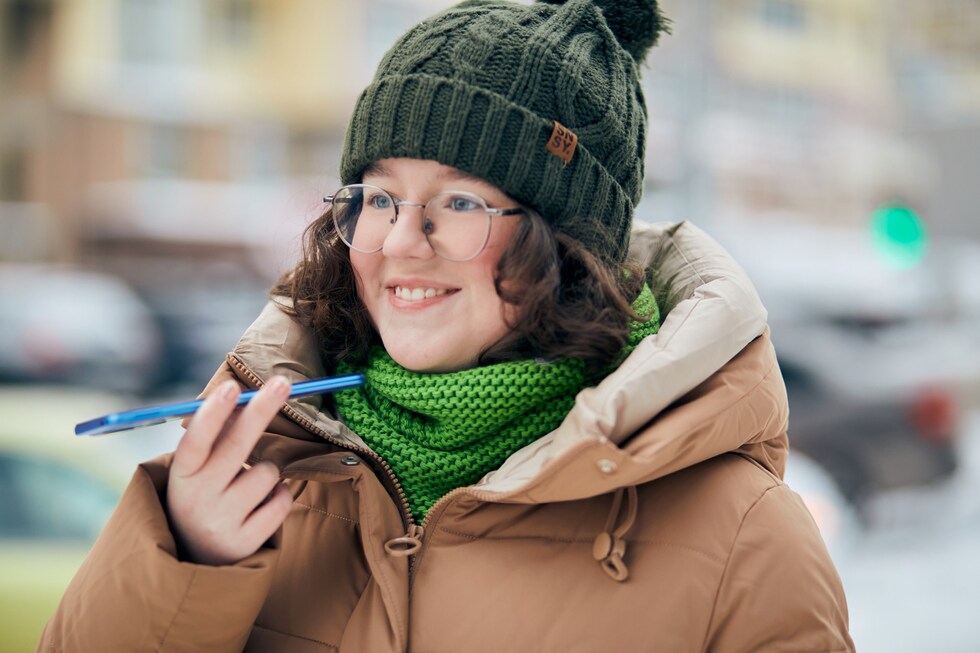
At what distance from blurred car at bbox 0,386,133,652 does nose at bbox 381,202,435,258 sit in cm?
298

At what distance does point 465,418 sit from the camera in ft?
5.56

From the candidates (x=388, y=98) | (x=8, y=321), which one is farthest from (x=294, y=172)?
(x=388, y=98)

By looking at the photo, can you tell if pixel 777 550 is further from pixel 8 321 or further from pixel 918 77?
pixel 8 321

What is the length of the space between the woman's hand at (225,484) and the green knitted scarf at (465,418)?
290 mm

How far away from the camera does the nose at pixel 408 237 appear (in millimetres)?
1735

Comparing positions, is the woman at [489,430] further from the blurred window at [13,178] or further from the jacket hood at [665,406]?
the blurred window at [13,178]

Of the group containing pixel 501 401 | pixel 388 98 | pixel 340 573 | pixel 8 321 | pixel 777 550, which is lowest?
pixel 8 321

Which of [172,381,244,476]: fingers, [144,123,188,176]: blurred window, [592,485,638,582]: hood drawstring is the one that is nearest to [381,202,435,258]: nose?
[172,381,244,476]: fingers

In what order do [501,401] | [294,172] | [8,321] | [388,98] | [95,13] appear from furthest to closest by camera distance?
[294,172] → [95,13] → [8,321] → [388,98] → [501,401]

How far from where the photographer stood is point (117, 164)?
2359 cm

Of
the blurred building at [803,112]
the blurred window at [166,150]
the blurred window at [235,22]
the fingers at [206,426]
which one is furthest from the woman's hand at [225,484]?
the blurred building at [803,112]

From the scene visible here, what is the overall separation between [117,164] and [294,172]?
4329mm

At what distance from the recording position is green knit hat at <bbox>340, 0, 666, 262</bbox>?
1756 mm

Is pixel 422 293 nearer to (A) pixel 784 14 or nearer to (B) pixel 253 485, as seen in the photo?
(B) pixel 253 485
